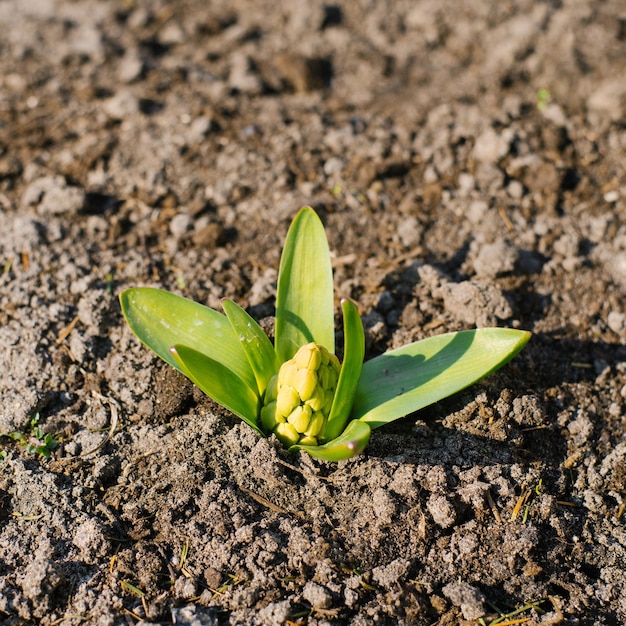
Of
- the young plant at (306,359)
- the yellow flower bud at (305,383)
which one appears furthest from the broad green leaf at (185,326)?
the yellow flower bud at (305,383)

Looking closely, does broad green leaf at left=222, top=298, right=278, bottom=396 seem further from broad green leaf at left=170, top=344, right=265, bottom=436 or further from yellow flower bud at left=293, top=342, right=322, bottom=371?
yellow flower bud at left=293, top=342, right=322, bottom=371

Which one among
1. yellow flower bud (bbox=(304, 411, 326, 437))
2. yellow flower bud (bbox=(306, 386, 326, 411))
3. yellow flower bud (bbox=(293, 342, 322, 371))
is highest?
yellow flower bud (bbox=(293, 342, 322, 371))

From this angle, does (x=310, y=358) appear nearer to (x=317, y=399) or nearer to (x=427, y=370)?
(x=317, y=399)

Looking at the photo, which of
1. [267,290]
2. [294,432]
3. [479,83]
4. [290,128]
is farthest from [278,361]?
[479,83]

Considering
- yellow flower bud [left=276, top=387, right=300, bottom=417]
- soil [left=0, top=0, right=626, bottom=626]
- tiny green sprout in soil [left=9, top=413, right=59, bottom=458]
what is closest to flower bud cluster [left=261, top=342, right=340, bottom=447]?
yellow flower bud [left=276, top=387, right=300, bottom=417]

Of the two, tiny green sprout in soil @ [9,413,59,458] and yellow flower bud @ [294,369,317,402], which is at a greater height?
yellow flower bud @ [294,369,317,402]
